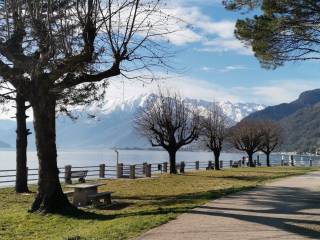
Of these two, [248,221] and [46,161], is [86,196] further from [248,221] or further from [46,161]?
[248,221]

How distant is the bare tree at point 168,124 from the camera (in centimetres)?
3781

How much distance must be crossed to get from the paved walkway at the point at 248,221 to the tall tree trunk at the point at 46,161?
386cm

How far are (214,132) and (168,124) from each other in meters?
11.9

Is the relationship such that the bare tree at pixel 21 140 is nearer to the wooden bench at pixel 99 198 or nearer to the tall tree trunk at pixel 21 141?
the tall tree trunk at pixel 21 141

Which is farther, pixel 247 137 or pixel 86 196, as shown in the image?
pixel 247 137

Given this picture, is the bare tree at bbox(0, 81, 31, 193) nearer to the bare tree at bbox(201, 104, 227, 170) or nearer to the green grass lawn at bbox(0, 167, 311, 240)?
the green grass lawn at bbox(0, 167, 311, 240)

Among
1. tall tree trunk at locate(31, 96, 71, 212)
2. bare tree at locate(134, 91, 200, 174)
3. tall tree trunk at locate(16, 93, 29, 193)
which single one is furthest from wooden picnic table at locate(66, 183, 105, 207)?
bare tree at locate(134, 91, 200, 174)

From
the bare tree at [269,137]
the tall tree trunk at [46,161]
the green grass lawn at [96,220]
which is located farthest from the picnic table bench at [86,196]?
the bare tree at [269,137]

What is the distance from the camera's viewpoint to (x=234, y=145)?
219ft

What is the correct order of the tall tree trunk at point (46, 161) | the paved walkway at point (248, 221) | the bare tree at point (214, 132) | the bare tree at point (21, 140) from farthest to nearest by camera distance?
the bare tree at point (214, 132) < the bare tree at point (21, 140) < the tall tree trunk at point (46, 161) < the paved walkway at point (248, 221)

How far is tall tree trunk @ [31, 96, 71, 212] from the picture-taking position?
1443cm

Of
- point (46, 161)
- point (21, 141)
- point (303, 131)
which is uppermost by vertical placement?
point (303, 131)

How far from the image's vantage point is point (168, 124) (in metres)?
37.9

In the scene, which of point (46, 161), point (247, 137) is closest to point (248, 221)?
point (46, 161)
